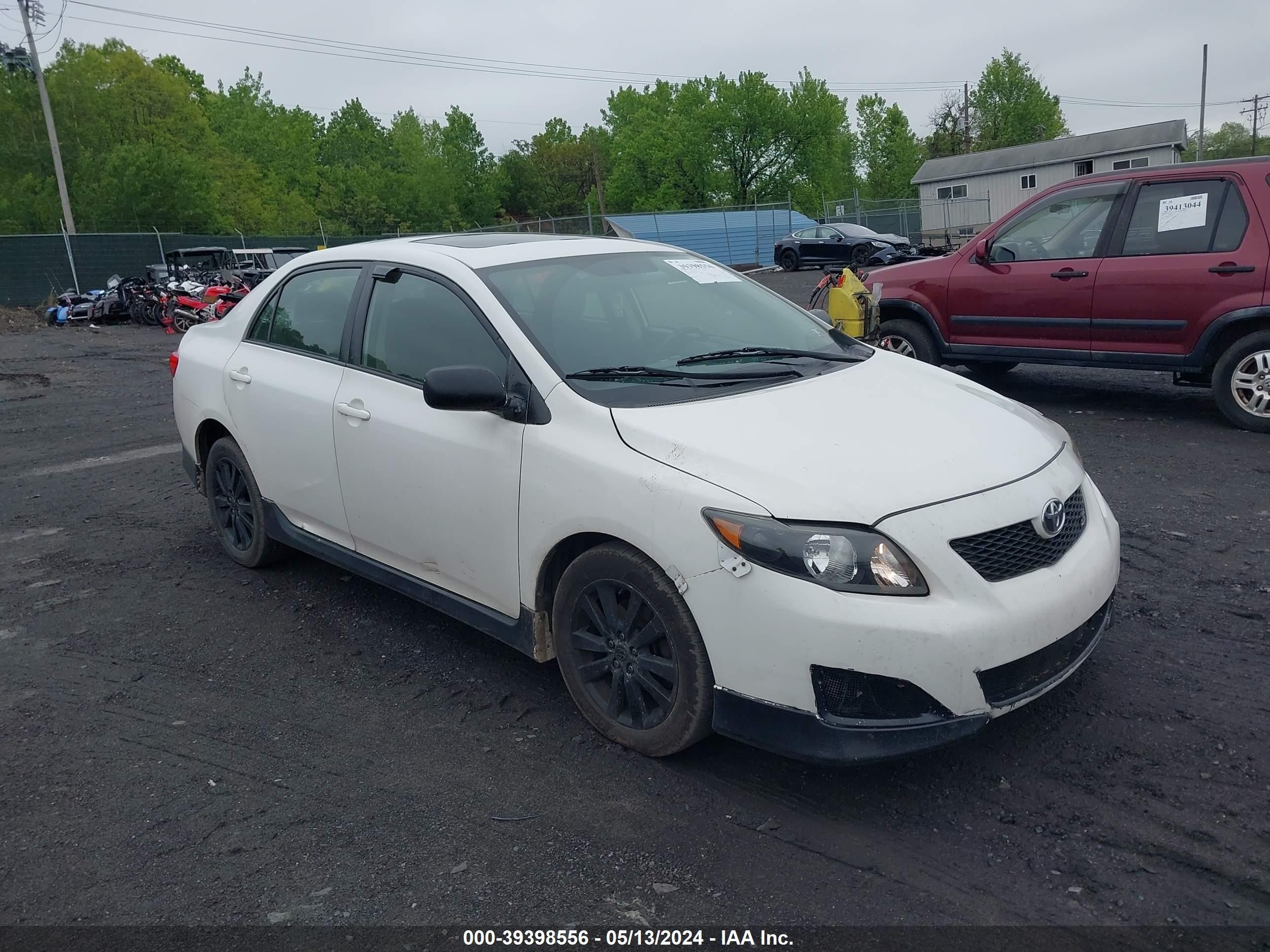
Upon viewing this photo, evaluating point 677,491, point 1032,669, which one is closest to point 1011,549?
point 1032,669

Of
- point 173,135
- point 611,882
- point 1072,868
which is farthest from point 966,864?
point 173,135

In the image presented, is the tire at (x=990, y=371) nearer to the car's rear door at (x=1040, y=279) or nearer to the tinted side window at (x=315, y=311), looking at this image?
the car's rear door at (x=1040, y=279)

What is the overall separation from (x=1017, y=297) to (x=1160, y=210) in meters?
1.18

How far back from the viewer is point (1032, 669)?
117 inches

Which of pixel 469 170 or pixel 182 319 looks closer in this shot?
pixel 182 319

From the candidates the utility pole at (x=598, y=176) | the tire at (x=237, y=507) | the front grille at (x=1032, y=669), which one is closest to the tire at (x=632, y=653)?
the front grille at (x=1032, y=669)

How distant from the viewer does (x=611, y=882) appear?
2.73 meters

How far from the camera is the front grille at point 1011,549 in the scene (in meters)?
2.88

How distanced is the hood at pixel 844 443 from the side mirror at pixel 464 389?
45 cm

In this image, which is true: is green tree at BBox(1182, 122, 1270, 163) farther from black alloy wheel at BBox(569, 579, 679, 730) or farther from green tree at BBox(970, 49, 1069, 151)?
black alloy wheel at BBox(569, 579, 679, 730)

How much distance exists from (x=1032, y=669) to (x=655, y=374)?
160 centimetres

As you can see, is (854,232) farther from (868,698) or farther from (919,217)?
(868,698)

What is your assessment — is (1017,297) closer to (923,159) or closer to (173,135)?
(173,135)

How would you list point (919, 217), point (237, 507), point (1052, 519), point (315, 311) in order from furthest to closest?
point (919, 217)
point (237, 507)
point (315, 311)
point (1052, 519)
